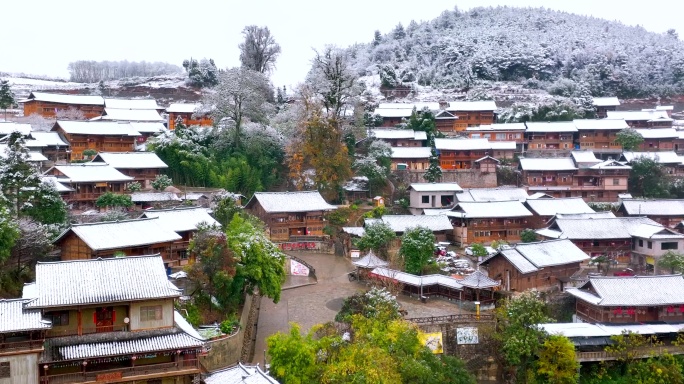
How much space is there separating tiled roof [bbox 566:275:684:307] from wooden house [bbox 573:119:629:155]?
30.9m

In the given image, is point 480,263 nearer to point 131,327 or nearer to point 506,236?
point 506,236

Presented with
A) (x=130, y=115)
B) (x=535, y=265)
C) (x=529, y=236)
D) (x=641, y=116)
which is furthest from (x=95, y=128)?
(x=641, y=116)

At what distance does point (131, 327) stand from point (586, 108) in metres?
61.9

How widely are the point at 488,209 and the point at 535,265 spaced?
1016cm

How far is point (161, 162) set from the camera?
48.4 m

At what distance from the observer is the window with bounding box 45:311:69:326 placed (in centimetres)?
2281

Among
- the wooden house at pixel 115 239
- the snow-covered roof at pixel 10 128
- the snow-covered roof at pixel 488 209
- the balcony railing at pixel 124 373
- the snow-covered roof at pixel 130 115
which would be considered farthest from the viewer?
the snow-covered roof at pixel 130 115

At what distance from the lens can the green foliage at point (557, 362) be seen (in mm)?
29078

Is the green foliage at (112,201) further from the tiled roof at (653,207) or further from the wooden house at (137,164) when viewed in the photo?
the tiled roof at (653,207)

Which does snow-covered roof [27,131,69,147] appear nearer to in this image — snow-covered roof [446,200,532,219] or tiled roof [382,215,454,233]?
tiled roof [382,215,454,233]

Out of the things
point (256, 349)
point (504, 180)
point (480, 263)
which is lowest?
point (256, 349)

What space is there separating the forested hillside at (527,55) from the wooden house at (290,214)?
131ft

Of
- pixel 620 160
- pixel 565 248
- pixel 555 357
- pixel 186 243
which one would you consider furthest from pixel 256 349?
pixel 620 160

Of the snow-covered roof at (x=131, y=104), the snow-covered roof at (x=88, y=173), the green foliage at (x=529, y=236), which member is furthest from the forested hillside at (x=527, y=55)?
the snow-covered roof at (x=88, y=173)
